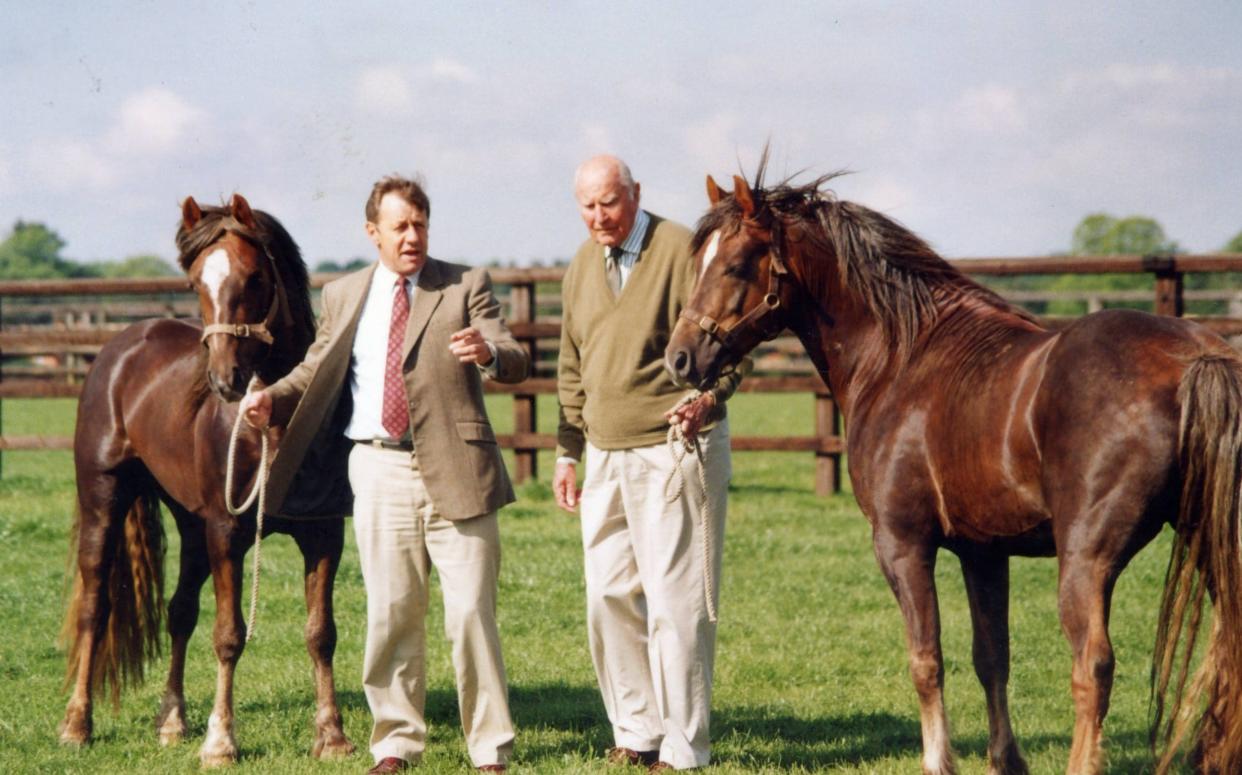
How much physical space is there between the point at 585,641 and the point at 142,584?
217 centimetres

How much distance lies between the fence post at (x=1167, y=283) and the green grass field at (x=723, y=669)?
1.96 meters

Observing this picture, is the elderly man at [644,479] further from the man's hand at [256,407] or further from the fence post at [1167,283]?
the fence post at [1167,283]

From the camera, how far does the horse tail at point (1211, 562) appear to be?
3234 millimetres

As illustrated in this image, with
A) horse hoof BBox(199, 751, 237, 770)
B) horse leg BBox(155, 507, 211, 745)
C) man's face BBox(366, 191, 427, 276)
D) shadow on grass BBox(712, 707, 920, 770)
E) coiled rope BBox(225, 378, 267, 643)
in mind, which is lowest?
shadow on grass BBox(712, 707, 920, 770)

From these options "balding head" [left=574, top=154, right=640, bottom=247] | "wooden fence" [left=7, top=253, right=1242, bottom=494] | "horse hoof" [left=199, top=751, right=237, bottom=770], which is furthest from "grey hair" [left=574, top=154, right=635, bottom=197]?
"wooden fence" [left=7, top=253, right=1242, bottom=494]

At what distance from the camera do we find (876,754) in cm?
480

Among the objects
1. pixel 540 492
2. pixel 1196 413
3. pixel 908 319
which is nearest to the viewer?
pixel 1196 413

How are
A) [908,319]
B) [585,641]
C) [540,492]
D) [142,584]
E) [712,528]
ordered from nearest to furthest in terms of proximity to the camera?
[908,319] < [712,528] < [142,584] < [585,641] < [540,492]

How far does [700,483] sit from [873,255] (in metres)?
0.98

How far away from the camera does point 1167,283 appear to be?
9773 millimetres

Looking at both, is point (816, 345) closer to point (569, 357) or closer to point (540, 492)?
point (569, 357)

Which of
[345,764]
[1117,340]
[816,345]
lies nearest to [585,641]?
[345,764]

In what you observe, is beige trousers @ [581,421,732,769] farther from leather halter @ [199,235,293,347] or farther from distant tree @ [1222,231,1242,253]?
distant tree @ [1222,231,1242,253]

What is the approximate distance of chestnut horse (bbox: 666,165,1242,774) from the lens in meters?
3.34
